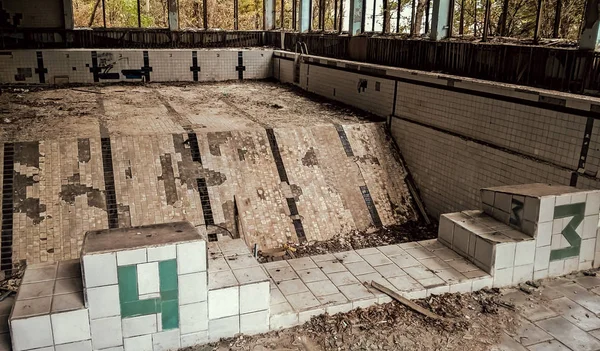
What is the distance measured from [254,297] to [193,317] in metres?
0.29

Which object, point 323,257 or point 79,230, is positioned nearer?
point 323,257

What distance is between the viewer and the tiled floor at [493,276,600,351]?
230cm

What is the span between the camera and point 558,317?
2529 mm

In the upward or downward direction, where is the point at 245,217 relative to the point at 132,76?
downward

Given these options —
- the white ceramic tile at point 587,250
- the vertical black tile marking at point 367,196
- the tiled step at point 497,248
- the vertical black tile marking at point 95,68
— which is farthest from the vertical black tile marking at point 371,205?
the vertical black tile marking at point 95,68

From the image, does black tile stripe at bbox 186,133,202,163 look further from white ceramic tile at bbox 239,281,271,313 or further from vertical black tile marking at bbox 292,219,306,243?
white ceramic tile at bbox 239,281,271,313

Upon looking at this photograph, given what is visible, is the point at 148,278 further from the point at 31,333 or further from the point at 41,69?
the point at 41,69

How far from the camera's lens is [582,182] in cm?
377

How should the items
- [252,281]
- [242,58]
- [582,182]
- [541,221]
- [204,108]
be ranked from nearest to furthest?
[252,281] < [541,221] < [582,182] < [204,108] < [242,58]

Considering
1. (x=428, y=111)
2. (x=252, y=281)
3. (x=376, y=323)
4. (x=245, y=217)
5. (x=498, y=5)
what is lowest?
(x=245, y=217)

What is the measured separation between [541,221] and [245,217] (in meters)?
2.67

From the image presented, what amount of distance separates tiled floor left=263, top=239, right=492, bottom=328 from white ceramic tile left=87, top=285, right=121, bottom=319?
0.73 meters

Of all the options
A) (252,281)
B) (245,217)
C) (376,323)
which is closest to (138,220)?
(245,217)

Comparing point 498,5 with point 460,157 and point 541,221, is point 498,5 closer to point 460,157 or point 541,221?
point 460,157
